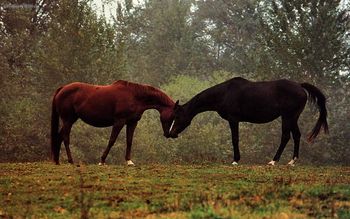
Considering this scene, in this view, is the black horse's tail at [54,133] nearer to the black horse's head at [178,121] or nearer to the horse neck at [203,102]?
the black horse's head at [178,121]

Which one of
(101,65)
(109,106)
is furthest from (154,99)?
(101,65)

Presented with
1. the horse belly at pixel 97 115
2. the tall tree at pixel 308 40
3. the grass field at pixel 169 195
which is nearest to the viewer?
the grass field at pixel 169 195

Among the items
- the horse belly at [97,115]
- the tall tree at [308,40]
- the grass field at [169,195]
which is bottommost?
the grass field at [169,195]

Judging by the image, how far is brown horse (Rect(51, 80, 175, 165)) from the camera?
18.0 m

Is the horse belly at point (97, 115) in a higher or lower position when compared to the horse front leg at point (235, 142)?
higher

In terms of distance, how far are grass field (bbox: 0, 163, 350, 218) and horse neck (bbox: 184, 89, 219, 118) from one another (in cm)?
518

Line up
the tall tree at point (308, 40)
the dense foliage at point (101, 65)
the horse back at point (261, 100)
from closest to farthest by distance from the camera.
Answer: the horse back at point (261, 100), the tall tree at point (308, 40), the dense foliage at point (101, 65)

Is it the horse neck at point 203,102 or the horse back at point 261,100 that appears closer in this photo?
the horse back at point 261,100

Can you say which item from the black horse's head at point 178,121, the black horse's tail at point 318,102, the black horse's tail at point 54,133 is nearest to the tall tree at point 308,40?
the black horse's tail at point 318,102

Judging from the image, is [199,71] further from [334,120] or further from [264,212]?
[264,212]

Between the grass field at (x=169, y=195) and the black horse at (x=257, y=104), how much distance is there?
4708 mm

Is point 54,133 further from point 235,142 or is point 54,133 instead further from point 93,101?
point 235,142

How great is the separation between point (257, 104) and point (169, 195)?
9.44 meters

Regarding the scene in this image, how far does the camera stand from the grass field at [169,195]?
28.2 feet
